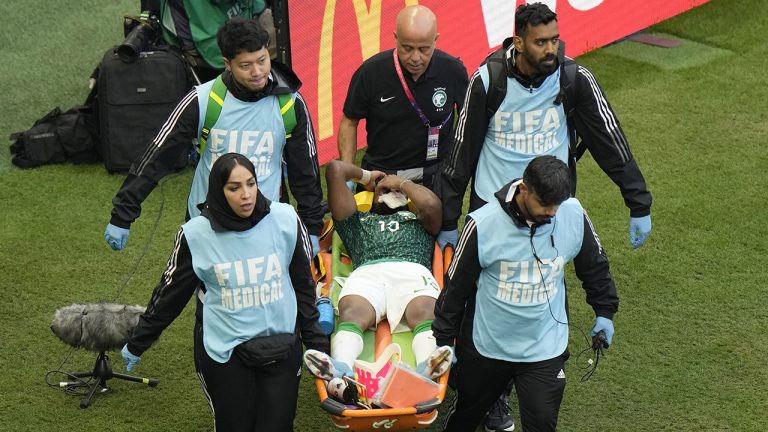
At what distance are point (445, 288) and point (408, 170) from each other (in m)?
1.62

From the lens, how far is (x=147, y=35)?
8.75 metres

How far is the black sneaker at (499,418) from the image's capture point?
6.09 m

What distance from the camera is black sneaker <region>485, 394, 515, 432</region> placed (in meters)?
6.09

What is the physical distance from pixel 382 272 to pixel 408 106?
103 cm

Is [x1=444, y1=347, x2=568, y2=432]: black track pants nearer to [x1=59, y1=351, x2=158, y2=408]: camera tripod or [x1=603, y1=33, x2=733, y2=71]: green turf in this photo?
[x1=59, y1=351, x2=158, y2=408]: camera tripod

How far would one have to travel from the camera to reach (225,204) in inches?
A: 192

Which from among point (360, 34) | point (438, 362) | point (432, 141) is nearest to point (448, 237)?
point (432, 141)

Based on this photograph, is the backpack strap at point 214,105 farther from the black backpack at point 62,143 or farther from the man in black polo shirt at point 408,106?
the black backpack at point 62,143

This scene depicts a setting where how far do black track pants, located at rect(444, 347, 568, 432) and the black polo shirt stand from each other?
66.5 inches

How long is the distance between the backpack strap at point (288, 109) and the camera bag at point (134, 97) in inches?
120

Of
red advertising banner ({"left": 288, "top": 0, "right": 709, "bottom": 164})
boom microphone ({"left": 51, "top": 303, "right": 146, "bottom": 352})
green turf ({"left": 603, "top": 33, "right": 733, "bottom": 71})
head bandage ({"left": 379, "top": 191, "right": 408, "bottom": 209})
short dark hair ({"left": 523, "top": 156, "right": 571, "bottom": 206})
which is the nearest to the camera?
short dark hair ({"left": 523, "top": 156, "right": 571, "bottom": 206})

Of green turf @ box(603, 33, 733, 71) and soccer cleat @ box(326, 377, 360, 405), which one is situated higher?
green turf @ box(603, 33, 733, 71)

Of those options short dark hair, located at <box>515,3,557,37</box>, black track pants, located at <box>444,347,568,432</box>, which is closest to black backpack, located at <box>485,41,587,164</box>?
short dark hair, located at <box>515,3,557,37</box>

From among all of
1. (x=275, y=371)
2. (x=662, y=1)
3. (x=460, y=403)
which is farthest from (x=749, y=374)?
(x=662, y=1)
